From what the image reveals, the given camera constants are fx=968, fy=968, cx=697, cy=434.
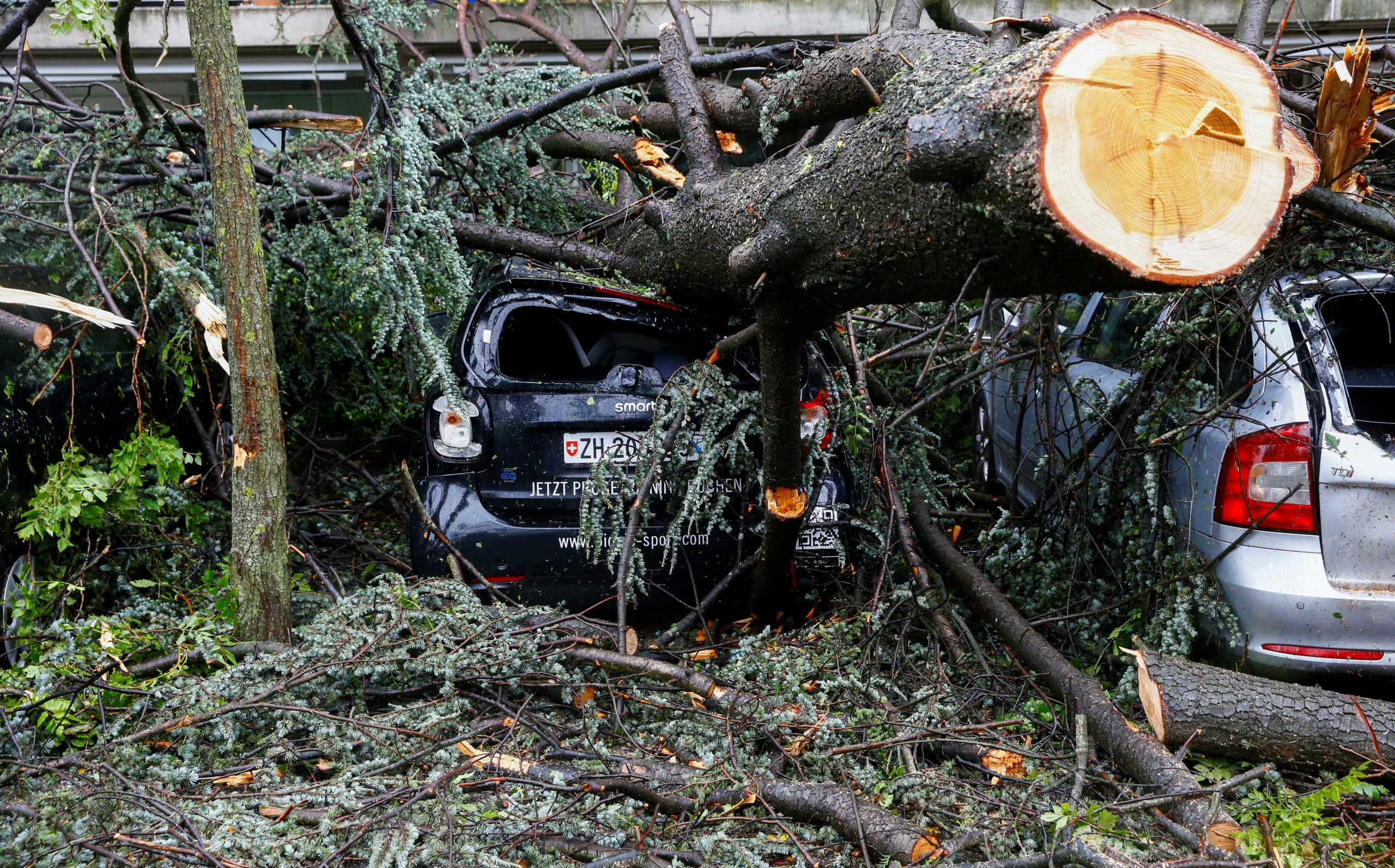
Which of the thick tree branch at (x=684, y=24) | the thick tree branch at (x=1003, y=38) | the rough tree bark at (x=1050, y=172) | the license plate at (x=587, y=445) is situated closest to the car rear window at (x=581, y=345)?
the license plate at (x=587, y=445)

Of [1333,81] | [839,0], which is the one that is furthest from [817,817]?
[839,0]

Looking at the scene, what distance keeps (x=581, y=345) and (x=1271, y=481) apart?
2744 millimetres

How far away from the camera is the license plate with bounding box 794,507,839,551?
4.08 m

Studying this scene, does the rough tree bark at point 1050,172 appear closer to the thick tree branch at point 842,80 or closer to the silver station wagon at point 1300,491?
the thick tree branch at point 842,80

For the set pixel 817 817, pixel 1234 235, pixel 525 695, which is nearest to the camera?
pixel 1234 235

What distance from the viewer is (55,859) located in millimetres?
2312

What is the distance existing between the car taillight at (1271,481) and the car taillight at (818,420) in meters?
1.41

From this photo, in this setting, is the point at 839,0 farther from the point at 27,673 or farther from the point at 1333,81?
the point at 27,673

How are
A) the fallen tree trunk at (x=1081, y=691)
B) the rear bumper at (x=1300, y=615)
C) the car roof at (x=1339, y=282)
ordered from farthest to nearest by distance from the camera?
the car roof at (x=1339, y=282), the rear bumper at (x=1300, y=615), the fallen tree trunk at (x=1081, y=691)

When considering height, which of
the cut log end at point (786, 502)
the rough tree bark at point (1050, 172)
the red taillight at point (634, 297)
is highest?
the rough tree bark at point (1050, 172)

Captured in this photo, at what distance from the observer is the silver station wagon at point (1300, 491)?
3033 millimetres

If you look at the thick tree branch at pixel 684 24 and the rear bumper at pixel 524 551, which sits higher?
the thick tree branch at pixel 684 24

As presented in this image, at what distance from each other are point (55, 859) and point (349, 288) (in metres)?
2.75

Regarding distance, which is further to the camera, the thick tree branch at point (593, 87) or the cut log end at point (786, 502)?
the thick tree branch at point (593, 87)
